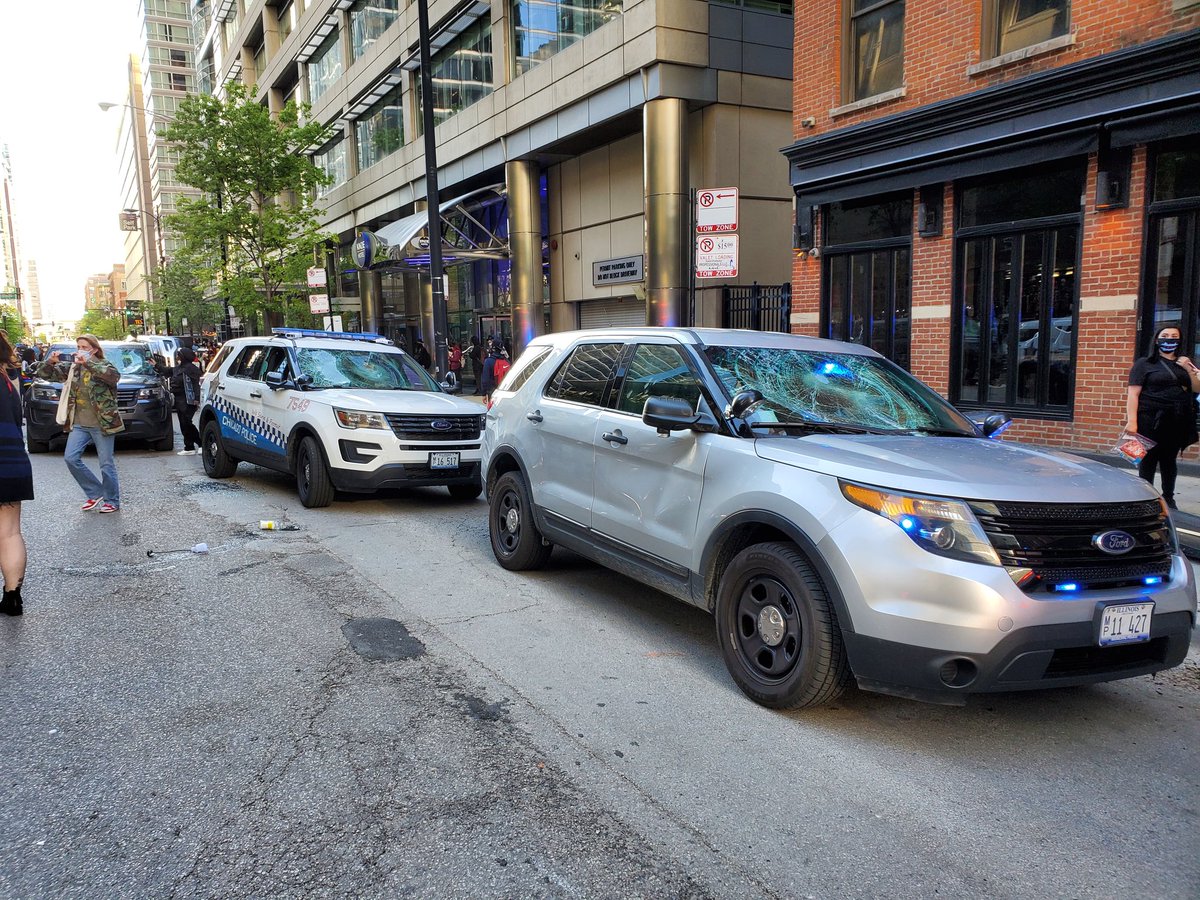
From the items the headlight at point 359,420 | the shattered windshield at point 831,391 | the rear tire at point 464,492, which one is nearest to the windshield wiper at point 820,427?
the shattered windshield at point 831,391

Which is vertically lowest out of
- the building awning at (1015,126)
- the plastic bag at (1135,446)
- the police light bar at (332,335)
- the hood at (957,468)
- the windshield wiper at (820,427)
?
the plastic bag at (1135,446)

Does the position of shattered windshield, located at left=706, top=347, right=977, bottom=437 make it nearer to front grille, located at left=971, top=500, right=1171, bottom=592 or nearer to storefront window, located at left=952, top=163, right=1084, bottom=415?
front grille, located at left=971, top=500, right=1171, bottom=592

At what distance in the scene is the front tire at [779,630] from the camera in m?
3.78

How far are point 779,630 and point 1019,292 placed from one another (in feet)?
31.1

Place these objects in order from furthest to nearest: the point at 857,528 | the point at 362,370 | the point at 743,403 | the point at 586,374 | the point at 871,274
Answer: the point at 871,274 → the point at 362,370 → the point at 586,374 → the point at 743,403 → the point at 857,528

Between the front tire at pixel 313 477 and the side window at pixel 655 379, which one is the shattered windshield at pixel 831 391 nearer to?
the side window at pixel 655 379

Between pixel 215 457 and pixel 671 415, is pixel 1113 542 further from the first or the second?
pixel 215 457

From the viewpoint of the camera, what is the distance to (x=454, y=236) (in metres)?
26.4

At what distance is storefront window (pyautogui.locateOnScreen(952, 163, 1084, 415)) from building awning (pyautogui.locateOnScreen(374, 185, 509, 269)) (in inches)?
551

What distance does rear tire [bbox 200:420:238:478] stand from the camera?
11.1 metres

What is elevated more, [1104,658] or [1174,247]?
[1174,247]

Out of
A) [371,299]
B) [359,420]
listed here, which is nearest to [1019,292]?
[359,420]

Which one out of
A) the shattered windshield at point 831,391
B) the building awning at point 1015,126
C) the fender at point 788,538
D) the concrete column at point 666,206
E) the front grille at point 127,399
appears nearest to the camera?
the fender at point 788,538

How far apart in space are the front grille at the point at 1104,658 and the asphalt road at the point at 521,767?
1.39 feet
